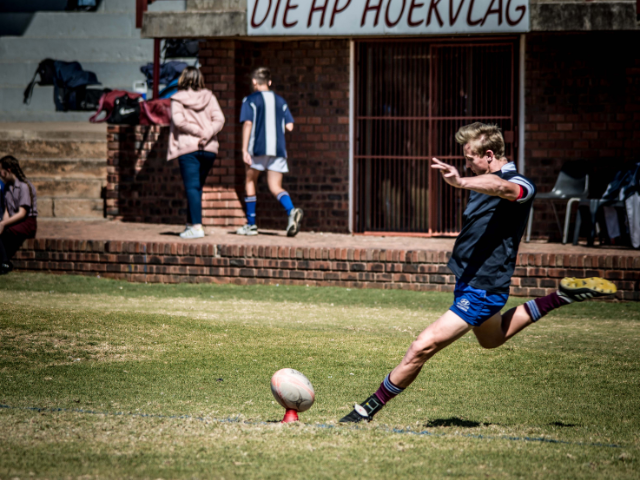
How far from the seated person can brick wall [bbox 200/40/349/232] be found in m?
3.17

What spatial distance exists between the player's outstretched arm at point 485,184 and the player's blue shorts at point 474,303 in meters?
0.58

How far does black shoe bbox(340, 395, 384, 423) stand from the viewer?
493 centimetres

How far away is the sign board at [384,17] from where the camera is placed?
11656mm

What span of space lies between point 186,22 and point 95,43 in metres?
6.98

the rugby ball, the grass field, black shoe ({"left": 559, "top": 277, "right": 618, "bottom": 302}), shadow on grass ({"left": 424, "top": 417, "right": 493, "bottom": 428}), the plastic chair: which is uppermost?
the plastic chair

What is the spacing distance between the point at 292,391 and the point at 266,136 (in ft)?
22.0

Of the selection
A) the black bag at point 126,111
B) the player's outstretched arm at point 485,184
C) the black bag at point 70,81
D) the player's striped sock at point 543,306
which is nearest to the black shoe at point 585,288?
the player's striped sock at point 543,306

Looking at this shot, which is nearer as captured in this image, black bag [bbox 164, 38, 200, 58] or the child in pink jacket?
the child in pink jacket

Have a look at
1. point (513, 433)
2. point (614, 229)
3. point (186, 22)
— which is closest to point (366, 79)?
point (186, 22)

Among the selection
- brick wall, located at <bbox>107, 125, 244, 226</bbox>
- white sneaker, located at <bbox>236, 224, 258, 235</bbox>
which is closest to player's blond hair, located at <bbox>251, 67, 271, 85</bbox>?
white sneaker, located at <bbox>236, 224, 258, 235</bbox>

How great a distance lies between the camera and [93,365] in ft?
20.9

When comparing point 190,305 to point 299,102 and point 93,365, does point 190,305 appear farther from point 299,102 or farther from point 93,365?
point 299,102

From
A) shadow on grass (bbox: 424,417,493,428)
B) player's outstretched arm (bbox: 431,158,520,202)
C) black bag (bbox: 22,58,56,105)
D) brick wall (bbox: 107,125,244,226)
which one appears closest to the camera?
player's outstretched arm (bbox: 431,158,520,202)

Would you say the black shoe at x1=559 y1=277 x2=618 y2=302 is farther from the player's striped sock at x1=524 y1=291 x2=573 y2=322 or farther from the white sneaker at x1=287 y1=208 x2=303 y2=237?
the white sneaker at x1=287 y1=208 x2=303 y2=237
